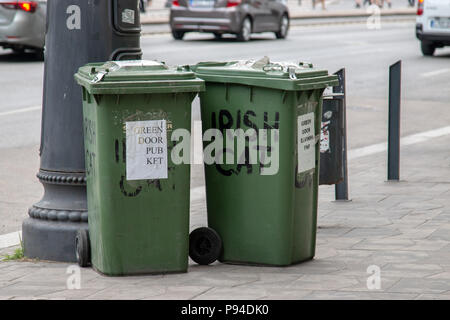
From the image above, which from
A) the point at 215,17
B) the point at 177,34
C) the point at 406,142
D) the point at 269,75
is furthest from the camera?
the point at 177,34

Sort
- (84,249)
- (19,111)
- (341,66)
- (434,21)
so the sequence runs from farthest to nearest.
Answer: (434,21)
(341,66)
(19,111)
(84,249)

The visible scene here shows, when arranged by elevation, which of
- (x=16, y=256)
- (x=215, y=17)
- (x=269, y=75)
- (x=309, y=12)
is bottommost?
(x=309, y=12)

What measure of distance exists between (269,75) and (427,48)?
17319 millimetres

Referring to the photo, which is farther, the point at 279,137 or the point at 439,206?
the point at 439,206

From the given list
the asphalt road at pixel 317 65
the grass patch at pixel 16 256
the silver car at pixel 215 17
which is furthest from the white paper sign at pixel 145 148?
the silver car at pixel 215 17

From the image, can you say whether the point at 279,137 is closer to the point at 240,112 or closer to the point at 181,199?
the point at 240,112

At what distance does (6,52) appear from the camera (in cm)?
2123

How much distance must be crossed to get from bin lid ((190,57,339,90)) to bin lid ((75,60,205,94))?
0.66ft

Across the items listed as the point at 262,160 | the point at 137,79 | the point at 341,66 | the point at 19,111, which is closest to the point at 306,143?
the point at 262,160

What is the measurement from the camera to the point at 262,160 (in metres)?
5.89

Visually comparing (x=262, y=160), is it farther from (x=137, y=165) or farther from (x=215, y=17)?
(x=215, y=17)

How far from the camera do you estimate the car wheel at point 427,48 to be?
73.4 ft
